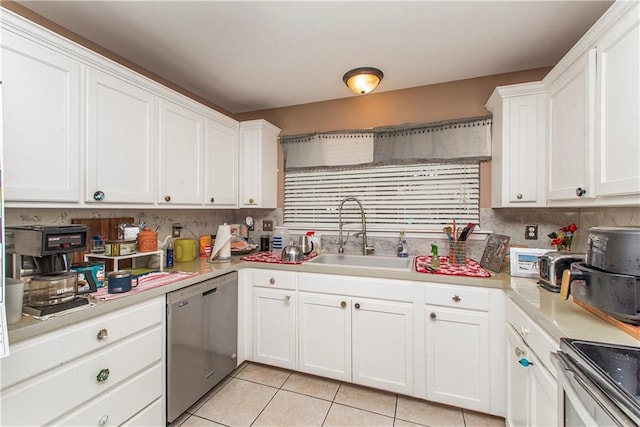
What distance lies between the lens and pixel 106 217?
182 centimetres

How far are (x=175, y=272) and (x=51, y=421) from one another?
0.86 metres

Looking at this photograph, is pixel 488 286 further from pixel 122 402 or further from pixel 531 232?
pixel 122 402

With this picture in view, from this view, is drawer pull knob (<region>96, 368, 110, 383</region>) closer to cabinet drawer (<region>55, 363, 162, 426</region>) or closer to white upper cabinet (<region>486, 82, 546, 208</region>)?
cabinet drawer (<region>55, 363, 162, 426</region>)

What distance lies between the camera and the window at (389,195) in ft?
7.41

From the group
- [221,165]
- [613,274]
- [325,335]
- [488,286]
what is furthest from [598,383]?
[221,165]

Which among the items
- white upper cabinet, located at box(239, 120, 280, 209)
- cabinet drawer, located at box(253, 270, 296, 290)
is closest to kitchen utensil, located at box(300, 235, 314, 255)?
cabinet drawer, located at box(253, 270, 296, 290)

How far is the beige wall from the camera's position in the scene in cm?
218

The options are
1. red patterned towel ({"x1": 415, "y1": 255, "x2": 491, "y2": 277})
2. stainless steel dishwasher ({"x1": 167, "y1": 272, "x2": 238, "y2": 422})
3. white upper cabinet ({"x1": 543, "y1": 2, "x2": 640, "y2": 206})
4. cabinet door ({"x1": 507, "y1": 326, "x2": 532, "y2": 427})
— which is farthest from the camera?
red patterned towel ({"x1": 415, "y1": 255, "x2": 491, "y2": 277})

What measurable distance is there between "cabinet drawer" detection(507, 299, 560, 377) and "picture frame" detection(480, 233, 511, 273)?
0.33 meters

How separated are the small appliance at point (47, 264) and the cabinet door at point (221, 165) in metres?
1.10

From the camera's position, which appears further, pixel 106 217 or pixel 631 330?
pixel 106 217

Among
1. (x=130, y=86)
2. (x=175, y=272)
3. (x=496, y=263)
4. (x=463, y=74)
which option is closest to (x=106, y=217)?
(x=175, y=272)

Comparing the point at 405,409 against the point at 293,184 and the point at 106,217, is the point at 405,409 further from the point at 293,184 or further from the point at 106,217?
the point at 106,217

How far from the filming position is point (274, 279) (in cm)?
208
